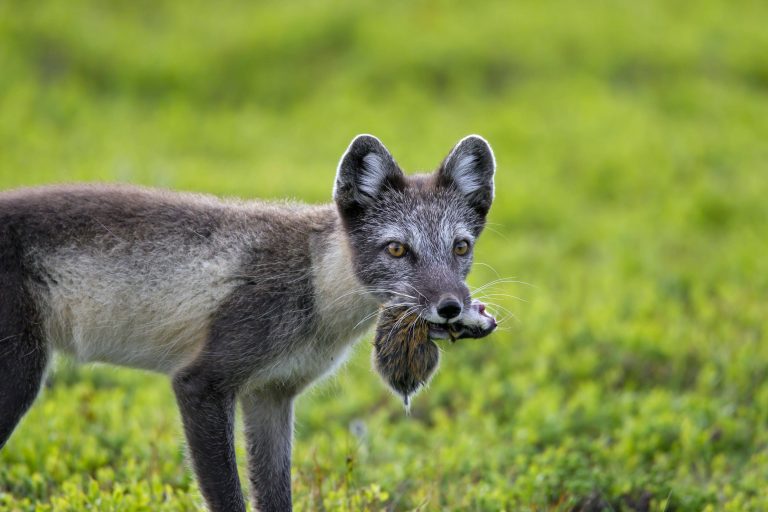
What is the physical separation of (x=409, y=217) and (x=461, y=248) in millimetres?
350

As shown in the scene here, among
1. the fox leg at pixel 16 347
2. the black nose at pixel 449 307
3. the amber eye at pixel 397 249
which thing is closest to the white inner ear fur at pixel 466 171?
the amber eye at pixel 397 249

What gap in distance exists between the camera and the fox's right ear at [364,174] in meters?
5.53

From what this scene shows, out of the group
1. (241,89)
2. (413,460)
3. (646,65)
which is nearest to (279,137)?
(241,89)

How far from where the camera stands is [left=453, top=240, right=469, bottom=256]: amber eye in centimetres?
558

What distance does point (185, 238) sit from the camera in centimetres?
555

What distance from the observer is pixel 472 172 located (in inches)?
231

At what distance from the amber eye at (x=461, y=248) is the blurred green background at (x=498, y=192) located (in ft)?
4.97

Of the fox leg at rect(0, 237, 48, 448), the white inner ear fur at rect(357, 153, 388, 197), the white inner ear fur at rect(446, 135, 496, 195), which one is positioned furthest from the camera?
the white inner ear fur at rect(446, 135, 496, 195)

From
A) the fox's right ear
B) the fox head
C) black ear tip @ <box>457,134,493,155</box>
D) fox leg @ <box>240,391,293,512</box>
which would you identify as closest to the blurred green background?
fox leg @ <box>240,391,293,512</box>

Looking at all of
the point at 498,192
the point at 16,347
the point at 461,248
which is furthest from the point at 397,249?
the point at 498,192

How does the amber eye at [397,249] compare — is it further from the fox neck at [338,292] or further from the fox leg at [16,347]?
the fox leg at [16,347]

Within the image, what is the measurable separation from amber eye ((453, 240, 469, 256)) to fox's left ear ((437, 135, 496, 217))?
33cm

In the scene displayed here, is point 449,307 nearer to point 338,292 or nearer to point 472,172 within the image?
point 338,292

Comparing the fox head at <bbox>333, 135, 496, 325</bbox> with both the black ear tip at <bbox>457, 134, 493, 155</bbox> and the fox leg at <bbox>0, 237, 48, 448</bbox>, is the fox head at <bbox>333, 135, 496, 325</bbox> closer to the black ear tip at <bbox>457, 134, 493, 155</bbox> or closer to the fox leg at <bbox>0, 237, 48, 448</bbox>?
the black ear tip at <bbox>457, 134, 493, 155</bbox>
